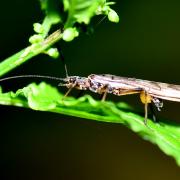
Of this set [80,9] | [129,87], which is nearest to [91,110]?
[80,9]

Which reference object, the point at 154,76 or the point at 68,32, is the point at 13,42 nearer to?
the point at 154,76

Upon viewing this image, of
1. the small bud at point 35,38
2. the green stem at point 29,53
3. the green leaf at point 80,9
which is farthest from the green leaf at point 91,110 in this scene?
the green leaf at point 80,9

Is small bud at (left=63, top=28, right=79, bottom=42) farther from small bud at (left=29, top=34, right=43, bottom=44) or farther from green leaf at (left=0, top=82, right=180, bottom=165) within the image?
green leaf at (left=0, top=82, right=180, bottom=165)

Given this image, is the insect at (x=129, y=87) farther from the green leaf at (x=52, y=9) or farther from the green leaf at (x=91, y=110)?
the green leaf at (x=52, y=9)

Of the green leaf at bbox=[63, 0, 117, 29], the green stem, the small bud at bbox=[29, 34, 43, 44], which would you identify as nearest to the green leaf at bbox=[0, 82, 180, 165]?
the green stem

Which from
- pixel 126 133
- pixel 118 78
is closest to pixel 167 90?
pixel 118 78

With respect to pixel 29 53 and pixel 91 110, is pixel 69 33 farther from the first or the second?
pixel 91 110

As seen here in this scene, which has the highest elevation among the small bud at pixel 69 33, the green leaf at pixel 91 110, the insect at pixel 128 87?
the insect at pixel 128 87
